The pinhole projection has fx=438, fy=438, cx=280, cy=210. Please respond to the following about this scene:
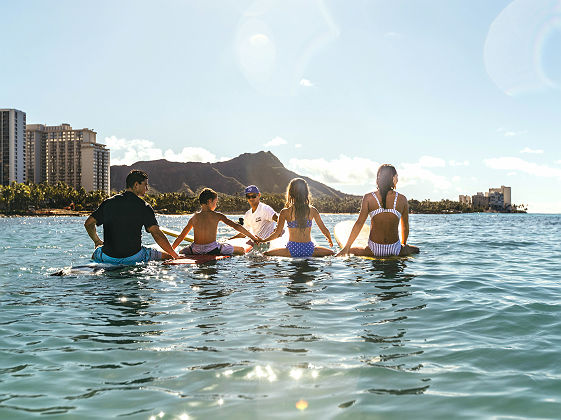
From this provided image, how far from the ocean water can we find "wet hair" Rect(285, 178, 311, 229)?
113 inches

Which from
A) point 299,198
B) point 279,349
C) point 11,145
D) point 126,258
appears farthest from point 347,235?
point 11,145

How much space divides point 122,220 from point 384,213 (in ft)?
19.3

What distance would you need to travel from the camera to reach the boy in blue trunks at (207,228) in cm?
1145

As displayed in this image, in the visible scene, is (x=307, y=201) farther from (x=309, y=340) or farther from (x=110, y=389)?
(x=110, y=389)

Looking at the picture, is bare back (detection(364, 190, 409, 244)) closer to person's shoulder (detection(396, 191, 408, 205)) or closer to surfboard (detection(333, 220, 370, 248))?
person's shoulder (detection(396, 191, 408, 205))

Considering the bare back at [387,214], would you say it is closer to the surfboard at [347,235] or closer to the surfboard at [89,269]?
the surfboard at [347,235]

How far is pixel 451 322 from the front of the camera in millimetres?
5656

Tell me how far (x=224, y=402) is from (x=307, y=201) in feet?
26.5

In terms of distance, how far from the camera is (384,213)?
33.3 feet

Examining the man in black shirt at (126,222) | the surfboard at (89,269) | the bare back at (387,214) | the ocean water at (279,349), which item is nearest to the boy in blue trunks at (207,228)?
the man in black shirt at (126,222)

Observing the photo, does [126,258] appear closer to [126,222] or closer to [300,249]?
[126,222]

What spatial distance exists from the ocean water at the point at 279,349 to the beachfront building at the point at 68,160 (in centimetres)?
19898

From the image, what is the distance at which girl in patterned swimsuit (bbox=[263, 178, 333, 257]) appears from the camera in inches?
432

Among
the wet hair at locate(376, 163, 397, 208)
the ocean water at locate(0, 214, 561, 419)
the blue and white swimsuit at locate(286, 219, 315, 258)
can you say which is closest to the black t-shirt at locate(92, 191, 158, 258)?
the ocean water at locate(0, 214, 561, 419)
